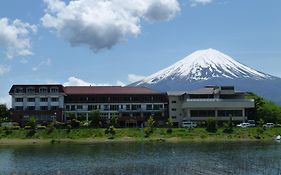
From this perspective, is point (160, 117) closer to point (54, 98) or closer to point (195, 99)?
point (195, 99)

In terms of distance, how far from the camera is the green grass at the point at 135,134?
75750 millimetres

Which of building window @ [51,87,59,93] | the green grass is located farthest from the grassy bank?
building window @ [51,87,59,93]

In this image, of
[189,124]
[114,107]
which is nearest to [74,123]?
[114,107]

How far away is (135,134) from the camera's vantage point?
77.2 m

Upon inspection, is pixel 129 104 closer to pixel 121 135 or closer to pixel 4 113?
pixel 4 113

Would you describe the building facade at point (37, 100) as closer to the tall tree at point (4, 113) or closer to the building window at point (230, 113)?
the tall tree at point (4, 113)

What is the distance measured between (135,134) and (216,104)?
24.8m

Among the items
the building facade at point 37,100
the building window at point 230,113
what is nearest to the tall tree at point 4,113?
the building facade at point 37,100

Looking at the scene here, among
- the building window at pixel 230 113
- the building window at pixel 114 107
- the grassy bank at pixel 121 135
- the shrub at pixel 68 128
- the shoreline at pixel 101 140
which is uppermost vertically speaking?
the building window at pixel 114 107

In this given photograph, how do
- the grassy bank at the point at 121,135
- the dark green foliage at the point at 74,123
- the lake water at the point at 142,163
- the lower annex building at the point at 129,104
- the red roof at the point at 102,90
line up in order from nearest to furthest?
1. the lake water at the point at 142,163
2. the grassy bank at the point at 121,135
3. the dark green foliage at the point at 74,123
4. the lower annex building at the point at 129,104
5. the red roof at the point at 102,90

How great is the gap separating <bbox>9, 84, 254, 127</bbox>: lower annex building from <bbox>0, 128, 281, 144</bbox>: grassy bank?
16.1 metres

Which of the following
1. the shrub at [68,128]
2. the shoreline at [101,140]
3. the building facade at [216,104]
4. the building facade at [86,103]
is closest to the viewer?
the shoreline at [101,140]

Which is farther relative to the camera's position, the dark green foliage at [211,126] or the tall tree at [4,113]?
the tall tree at [4,113]

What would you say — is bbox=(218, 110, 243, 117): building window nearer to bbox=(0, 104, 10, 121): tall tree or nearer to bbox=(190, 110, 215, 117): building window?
bbox=(190, 110, 215, 117): building window
